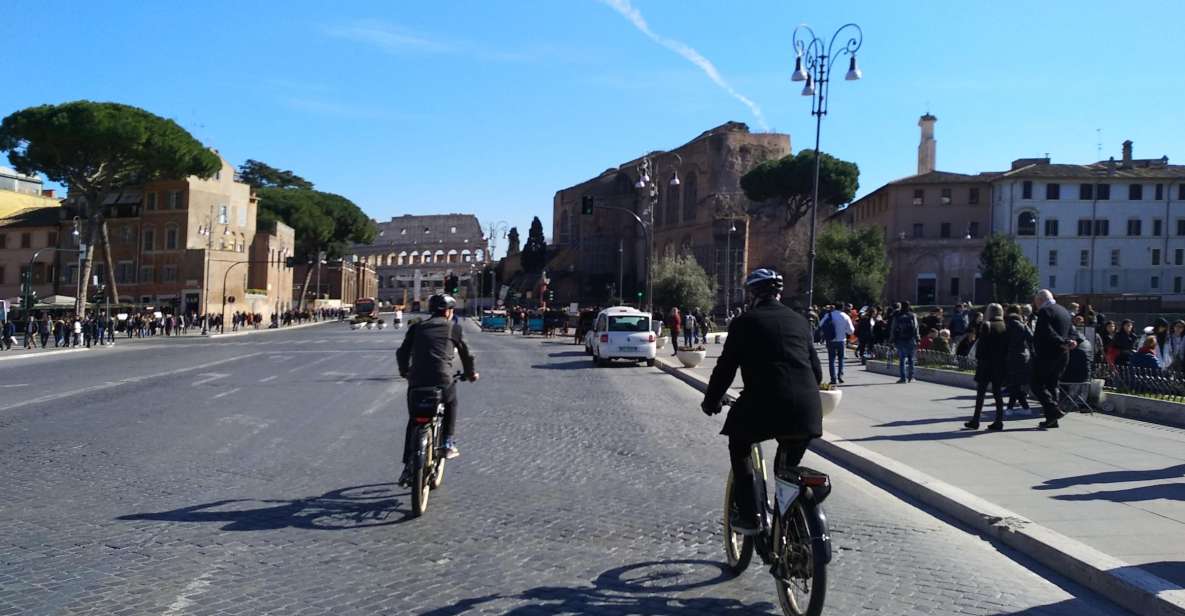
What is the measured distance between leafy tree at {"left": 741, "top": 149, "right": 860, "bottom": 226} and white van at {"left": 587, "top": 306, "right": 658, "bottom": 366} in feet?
183

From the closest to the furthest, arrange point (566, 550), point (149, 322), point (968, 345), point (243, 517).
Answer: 1. point (566, 550)
2. point (243, 517)
3. point (968, 345)
4. point (149, 322)

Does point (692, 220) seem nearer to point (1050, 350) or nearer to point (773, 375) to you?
point (1050, 350)

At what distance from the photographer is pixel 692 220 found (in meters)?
100

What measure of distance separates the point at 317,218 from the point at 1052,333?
9315cm

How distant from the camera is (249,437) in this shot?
11.4 m

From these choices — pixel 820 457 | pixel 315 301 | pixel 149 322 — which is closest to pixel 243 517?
pixel 820 457

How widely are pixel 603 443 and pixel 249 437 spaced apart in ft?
13.4

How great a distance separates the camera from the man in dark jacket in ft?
38.3

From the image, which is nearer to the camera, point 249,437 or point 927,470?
point 927,470

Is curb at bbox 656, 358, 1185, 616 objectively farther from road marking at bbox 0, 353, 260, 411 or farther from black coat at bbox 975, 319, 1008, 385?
road marking at bbox 0, 353, 260, 411

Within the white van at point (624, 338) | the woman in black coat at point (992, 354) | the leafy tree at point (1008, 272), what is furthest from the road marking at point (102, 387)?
the leafy tree at point (1008, 272)

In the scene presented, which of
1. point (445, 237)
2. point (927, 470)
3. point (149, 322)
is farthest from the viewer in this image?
point (445, 237)

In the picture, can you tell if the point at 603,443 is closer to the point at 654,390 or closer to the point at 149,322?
the point at 654,390

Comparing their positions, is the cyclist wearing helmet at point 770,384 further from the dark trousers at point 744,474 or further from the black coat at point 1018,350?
the black coat at point 1018,350
